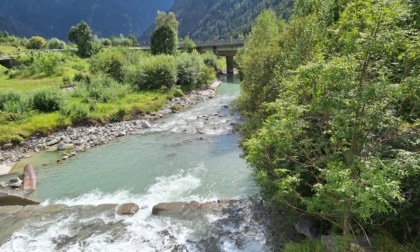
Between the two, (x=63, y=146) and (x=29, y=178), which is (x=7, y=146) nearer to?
(x=63, y=146)

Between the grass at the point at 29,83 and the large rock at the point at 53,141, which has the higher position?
the grass at the point at 29,83

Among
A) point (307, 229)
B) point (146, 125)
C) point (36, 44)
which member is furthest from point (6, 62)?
point (307, 229)

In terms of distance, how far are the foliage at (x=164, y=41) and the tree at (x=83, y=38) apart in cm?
1692

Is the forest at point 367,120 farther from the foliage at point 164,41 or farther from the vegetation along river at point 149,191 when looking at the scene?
the foliage at point 164,41

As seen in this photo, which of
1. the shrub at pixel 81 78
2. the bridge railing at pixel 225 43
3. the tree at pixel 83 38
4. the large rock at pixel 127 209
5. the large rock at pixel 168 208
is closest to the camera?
the large rock at pixel 168 208

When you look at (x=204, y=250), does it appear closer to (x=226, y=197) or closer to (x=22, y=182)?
(x=226, y=197)

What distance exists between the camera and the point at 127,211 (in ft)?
49.2

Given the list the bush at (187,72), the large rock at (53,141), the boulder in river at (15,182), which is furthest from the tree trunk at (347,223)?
the bush at (187,72)

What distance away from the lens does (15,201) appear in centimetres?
1711

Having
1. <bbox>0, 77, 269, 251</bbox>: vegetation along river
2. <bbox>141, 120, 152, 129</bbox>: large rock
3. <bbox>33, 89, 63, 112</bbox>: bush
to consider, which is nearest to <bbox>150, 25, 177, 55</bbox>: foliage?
<bbox>33, 89, 63, 112</bbox>: bush

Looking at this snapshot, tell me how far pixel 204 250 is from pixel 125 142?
1703 centimetres

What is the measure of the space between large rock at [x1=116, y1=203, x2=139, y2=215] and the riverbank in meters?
10.8

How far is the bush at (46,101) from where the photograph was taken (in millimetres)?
31500

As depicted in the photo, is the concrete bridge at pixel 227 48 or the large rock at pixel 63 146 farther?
the concrete bridge at pixel 227 48
